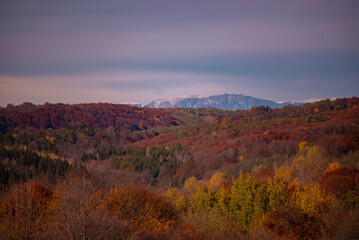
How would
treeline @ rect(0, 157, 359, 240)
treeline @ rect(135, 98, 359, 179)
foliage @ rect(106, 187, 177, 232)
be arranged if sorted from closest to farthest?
treeline @ rect(0, 157, 359, 240)
foliage @ rect(106, 187, 177, 232)
treeline @ rect(135, 98, 359, 179)

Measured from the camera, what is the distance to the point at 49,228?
13391mm

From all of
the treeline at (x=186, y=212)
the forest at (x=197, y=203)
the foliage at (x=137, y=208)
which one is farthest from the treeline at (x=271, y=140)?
the foliage at (x=137, y=208)

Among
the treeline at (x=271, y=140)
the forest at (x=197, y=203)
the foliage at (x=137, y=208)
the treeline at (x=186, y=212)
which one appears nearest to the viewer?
the forest at (x=197, y=203)

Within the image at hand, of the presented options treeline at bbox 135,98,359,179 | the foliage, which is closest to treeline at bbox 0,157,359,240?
the foliage

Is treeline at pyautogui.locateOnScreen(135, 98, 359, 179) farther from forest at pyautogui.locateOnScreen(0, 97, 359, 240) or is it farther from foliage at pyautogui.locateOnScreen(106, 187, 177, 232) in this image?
foliage at pyautogui.locateOnScreen(106, 187, 177, 232)

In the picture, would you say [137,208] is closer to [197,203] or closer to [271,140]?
[197,203]

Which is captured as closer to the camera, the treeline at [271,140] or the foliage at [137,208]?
the foliage at [137,208]

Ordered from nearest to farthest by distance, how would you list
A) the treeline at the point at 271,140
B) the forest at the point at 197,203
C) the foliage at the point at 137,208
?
1. the forest at the point at 197,203
2. the foliage at the point at 137,208
3. the treeline at the point at 271,140

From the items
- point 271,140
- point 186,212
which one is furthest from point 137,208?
point 271,140

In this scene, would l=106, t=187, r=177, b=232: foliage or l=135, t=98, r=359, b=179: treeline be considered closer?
l=106, t=187, r=177, b=232: foliage

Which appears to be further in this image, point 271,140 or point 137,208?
point 271,140

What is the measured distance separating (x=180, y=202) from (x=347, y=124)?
95905 millimetres

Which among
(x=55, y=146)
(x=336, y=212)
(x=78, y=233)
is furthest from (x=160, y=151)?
(x=78, y=233)

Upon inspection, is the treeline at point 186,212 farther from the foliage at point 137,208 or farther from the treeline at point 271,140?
the treeline at point 271,140
